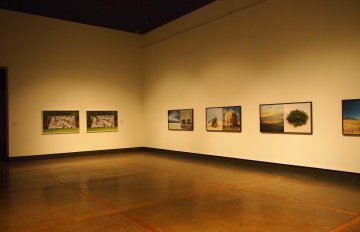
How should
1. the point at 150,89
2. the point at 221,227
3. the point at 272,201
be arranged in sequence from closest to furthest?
the point at 221,227, the point at 272,201, the point at 150,89

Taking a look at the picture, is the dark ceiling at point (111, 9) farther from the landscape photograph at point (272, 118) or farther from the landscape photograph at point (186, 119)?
the landscape photograph at point (272, 118)

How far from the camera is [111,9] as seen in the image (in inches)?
408

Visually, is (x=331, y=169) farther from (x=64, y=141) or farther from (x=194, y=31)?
(x=64, y=141)

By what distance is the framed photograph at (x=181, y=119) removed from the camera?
431 inches

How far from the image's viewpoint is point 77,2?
382 inches

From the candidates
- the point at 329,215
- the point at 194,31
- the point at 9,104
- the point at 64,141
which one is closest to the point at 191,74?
the point at 194,31

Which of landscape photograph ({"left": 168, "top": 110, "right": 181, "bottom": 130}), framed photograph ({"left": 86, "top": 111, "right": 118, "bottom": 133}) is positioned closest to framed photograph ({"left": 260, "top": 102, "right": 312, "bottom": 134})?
landscape photograph ({"left": 168, "top": 110, "right": 181, "bottom": 130})

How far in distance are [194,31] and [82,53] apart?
462cm

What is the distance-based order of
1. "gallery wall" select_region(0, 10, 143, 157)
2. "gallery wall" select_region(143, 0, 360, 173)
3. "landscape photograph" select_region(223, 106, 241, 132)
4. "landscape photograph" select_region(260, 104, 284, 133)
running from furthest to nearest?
"gallery wall" select_region(0, 10, 143, 157)
"landscape photograph" select_region(223, 106, 241, 132)
"landscape photograph" select_region(260, 104, 284, 133)
"gallery wall" select_region(143, 0, 360, 173)

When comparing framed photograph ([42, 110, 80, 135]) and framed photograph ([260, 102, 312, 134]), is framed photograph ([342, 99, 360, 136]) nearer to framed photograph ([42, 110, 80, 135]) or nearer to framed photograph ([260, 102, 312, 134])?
framed photograph ([260, 102, 312, 134])

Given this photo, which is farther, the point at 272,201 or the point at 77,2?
the point at 77,2

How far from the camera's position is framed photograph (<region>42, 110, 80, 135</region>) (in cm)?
1105

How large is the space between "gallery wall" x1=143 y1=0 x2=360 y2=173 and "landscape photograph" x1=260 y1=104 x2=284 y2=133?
0.54 ft

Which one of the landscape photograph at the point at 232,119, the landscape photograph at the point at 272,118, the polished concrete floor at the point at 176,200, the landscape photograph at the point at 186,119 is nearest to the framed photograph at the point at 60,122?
the polished concrete floor at the point at 176,200
